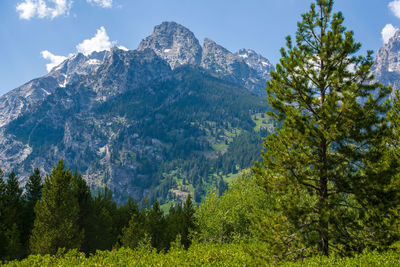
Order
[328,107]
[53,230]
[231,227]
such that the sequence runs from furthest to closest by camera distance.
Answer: [231,227] < [53,230] < [328,107]

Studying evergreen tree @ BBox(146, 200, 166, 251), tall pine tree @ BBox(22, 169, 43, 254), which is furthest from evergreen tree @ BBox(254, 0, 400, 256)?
evergreen tree @ BBox(146, 200, 166, 251)

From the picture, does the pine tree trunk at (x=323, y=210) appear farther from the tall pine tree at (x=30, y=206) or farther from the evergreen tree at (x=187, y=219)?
the evergreen tree at (x=187, y=219)

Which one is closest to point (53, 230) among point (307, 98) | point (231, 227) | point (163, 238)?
point (231, 227)

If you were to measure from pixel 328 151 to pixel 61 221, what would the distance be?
3245cm

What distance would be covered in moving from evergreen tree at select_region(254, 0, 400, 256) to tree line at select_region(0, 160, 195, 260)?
1099 inches

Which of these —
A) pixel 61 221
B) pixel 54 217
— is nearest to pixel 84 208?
pixel 61 221

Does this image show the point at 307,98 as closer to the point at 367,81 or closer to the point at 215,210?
the point at 367,81

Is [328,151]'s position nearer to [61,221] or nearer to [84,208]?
[61,221]

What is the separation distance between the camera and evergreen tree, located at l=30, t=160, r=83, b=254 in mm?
31078

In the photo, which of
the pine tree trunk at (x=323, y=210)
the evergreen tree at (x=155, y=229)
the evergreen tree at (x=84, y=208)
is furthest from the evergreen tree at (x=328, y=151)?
the evergreen tree at (x=155, y=229)

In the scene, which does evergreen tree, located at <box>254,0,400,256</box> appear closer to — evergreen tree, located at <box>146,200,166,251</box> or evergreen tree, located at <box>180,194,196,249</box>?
evergreen tree, located at <box>180,194,196,249</box>

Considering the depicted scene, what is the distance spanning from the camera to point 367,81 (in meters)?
15.0

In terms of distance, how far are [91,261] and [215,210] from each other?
113 feet

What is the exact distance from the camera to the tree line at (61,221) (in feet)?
104
